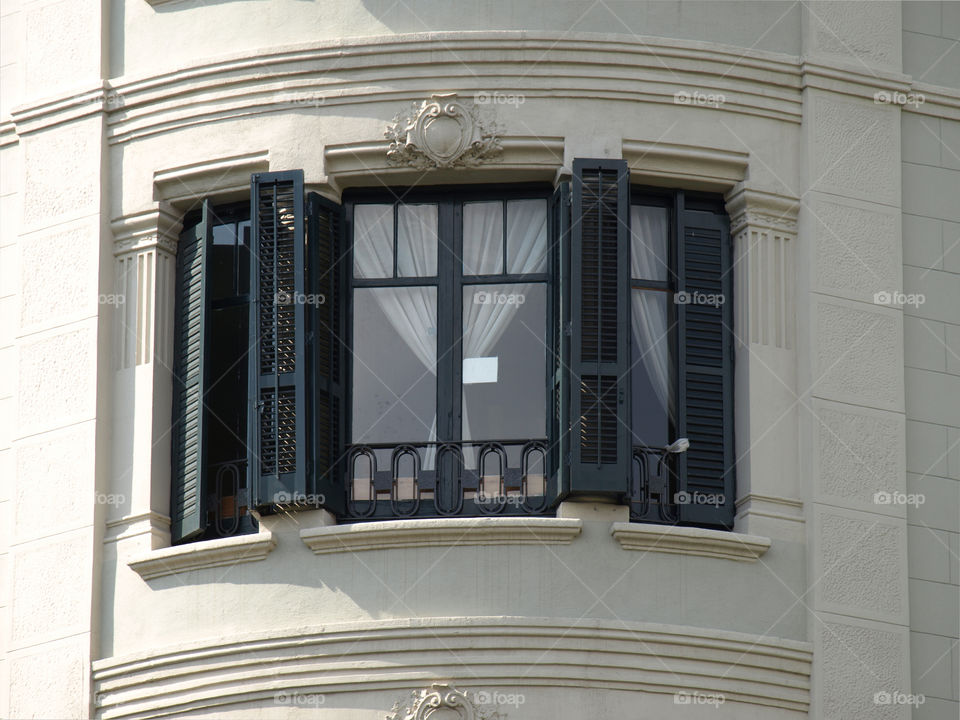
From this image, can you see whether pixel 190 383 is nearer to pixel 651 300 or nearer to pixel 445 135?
pixel 445 135

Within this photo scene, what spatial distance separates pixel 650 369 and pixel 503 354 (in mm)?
Answer: 1301

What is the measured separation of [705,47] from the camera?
2200cm

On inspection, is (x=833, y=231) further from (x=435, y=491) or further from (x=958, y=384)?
(x=435, y=491)

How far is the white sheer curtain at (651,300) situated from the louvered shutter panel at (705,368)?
0.66ft

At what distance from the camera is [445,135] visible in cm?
2166

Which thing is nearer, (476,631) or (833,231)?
(476,631)

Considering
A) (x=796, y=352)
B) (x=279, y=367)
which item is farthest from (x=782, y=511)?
(x=279, y=367)

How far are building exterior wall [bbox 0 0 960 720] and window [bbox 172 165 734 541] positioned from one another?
304 millimetres

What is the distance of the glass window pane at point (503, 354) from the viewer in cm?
2152

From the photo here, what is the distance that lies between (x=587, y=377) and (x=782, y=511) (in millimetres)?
2037

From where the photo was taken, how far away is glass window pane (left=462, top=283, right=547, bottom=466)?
2152 cm

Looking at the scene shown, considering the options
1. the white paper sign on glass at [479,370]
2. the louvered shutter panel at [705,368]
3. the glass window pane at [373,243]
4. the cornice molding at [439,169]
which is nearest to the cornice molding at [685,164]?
the louvered shutter panel at [705,368]

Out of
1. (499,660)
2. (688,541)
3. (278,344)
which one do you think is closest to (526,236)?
(278,344)

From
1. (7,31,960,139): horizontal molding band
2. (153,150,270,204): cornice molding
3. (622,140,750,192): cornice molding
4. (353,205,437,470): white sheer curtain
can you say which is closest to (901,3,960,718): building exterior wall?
(7,31,960,139): horizontal molding band
